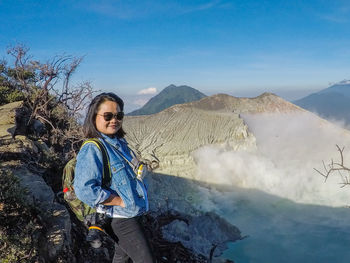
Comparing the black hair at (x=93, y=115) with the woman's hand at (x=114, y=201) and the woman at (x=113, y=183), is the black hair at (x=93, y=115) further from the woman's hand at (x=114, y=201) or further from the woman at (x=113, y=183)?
the woman's hand at (x=114, y=201)

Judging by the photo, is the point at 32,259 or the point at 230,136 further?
the point at 230,136

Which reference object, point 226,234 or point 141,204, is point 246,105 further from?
point 141,204

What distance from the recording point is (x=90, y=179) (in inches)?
85.6

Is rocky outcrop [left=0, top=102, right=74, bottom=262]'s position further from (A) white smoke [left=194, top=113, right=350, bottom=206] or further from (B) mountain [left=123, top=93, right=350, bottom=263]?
(A) white smoke [left=194, top=113, right=350, bottom=206]

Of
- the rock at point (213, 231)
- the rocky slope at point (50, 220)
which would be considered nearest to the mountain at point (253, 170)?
the rock at point (213, 231)

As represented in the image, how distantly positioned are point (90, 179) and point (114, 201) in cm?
30

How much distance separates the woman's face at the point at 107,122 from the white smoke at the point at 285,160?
1814 centimetres

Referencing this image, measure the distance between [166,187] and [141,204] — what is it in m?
14.1

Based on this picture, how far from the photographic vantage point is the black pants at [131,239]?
241 cm

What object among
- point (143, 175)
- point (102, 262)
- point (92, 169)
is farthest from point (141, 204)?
point (102, 262)

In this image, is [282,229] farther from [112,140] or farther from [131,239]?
[112,140]

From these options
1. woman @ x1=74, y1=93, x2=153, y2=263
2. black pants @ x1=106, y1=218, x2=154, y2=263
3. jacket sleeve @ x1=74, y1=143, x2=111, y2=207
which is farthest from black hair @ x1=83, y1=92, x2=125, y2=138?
black pants @ x1=106, y1=218, x2=154, y2=263

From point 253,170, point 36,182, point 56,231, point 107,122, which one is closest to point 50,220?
point 56,231

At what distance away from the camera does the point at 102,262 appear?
404cm
